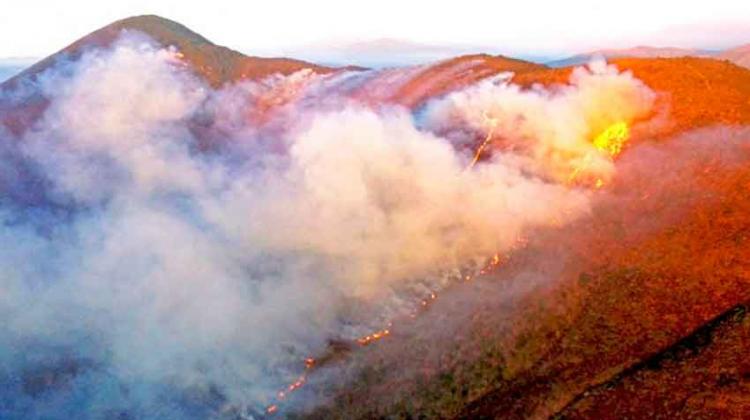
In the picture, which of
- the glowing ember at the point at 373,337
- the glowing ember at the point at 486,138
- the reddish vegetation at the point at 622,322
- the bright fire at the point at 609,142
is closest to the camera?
the reddish vegetation at the point at 622,322

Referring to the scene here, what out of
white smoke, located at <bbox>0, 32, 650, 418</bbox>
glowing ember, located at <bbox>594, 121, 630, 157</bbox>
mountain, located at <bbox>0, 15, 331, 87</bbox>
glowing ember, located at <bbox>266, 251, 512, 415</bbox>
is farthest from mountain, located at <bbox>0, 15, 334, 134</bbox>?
glowing ember, located at <bbox>266, 251, 512, 415</bbox>

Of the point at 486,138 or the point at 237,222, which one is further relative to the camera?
the point at 486,138

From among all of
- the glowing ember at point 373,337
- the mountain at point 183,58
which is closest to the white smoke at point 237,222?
the glowing ember at point 373,337

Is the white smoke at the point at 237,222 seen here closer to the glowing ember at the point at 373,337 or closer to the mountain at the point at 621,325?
the glowing ember at the point at 373,337

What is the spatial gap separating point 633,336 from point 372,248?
2198 centimetres

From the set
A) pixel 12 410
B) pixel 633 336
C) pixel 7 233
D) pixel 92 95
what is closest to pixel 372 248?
pixel 633 336

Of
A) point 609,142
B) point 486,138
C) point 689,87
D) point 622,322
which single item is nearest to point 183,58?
point 486,138

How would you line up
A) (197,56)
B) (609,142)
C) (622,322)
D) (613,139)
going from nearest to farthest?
1. (622,322)
2. (609,142)
3. (613,139)
4. (197,56)

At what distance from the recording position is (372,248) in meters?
54.5

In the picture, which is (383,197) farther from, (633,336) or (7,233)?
(7,233)

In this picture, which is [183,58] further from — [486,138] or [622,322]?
[622,322]

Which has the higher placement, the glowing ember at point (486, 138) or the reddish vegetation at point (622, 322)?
the glowing ember at point (486, 138)

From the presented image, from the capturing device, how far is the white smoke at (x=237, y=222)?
46.0 metres

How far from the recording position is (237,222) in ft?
202
